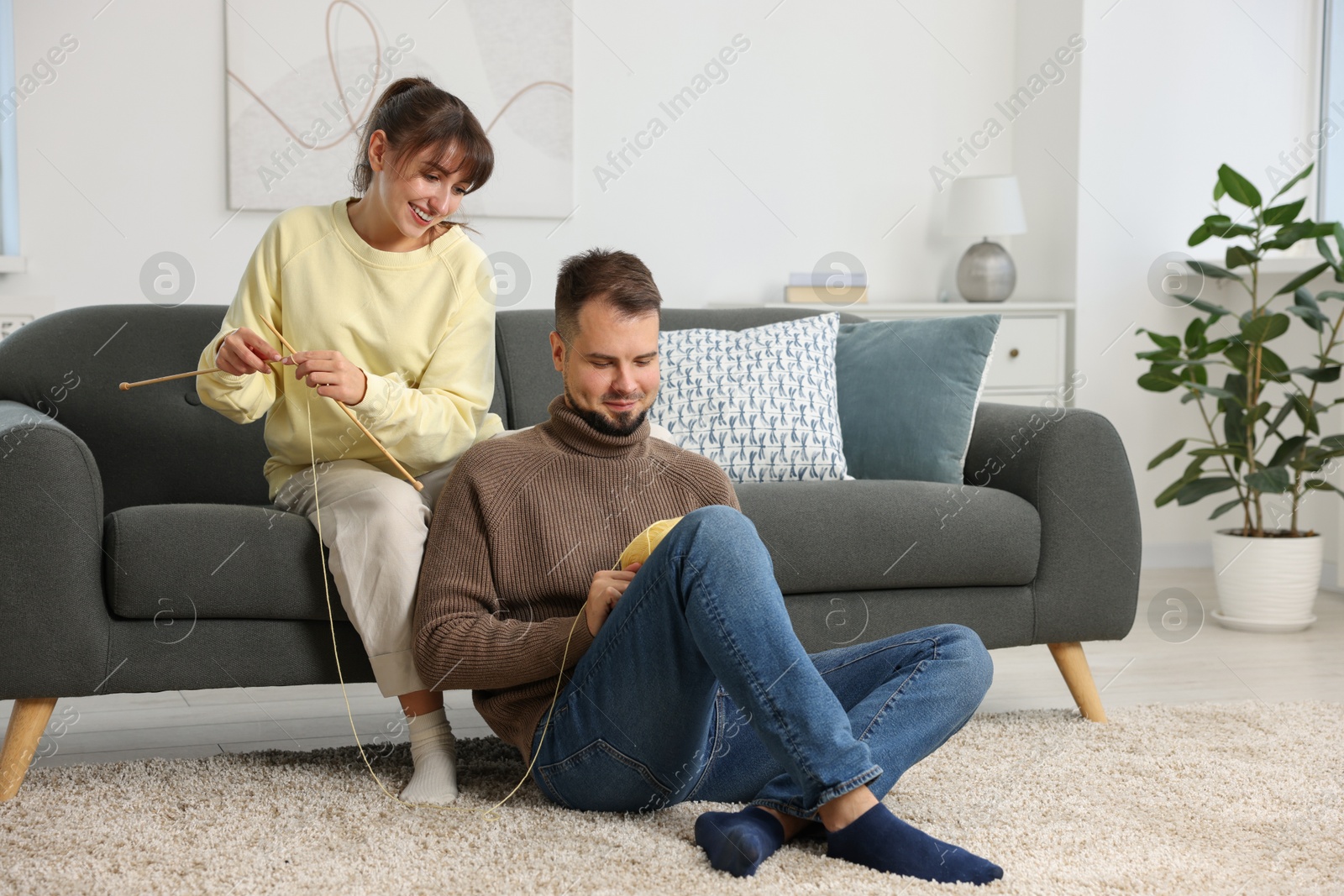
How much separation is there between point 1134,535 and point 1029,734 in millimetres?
403

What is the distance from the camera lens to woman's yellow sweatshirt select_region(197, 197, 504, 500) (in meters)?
1.78

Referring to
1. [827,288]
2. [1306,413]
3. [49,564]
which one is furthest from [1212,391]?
[49,564]

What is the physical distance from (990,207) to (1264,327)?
941 millimetres

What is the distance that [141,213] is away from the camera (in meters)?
3.25

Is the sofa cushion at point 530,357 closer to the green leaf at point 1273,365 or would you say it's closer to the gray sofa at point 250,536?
the gray sofa at point 250,536

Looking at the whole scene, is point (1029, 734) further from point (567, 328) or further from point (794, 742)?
point (567, 328)

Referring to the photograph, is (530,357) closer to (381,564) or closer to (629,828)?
(381,564)

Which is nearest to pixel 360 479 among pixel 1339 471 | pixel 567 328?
pixel 567 328

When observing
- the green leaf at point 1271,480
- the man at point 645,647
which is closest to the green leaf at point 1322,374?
the green leaf at point 1271,480

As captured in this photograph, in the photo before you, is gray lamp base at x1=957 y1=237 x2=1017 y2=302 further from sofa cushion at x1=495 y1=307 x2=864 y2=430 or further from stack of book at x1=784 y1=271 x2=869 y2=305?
sofa cushion at x1=495 y1=307 x2=864 y2=430

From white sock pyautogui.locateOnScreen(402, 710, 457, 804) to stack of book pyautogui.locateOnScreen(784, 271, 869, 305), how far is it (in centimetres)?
228

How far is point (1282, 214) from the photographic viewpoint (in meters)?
3.16

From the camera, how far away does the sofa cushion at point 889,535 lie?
1.93 meters

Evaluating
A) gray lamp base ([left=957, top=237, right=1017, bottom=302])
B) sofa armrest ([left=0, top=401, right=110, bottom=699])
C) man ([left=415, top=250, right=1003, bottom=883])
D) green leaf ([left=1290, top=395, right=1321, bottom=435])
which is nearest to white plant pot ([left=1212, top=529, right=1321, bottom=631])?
green leaf ([left=1290, top=395, right=1321, bottom=435])
